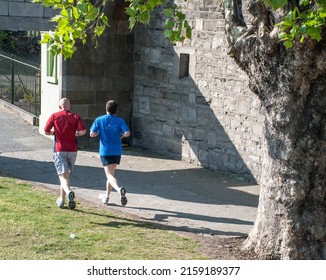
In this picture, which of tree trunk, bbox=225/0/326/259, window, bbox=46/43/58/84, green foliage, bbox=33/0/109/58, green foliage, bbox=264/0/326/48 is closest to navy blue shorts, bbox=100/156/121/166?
green foliage, bbox=33/0/109/58

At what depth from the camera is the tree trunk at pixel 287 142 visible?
967cm

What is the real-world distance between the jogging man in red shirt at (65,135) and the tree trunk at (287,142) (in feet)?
10.3

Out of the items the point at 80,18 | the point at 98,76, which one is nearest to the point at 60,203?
the point at 80,18

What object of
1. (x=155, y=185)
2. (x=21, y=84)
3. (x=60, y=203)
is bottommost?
(x=155, y=185)

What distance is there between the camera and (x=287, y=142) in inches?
386

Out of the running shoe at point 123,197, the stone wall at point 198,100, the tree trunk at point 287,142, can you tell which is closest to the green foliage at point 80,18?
the tree trunk at point 287,142

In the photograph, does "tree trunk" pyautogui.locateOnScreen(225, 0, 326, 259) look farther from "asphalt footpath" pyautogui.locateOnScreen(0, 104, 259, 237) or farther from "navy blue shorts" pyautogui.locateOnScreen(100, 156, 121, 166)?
"navy blue shorts" pyautogui.locateOnScreen(100, 156, 121, 166)

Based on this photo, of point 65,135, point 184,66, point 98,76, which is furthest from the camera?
point 98,76

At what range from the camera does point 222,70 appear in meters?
15.7

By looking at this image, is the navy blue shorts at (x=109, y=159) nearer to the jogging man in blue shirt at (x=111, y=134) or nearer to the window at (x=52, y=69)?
the jogging man in blue shirt at (x=111, y=134)

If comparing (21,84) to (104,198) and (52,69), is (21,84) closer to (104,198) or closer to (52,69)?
(52,69)

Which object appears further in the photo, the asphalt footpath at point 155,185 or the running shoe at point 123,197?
the running shoe at point 123,197

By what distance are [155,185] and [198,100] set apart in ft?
8.53

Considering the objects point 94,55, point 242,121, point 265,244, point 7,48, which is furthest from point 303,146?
point 7,48
